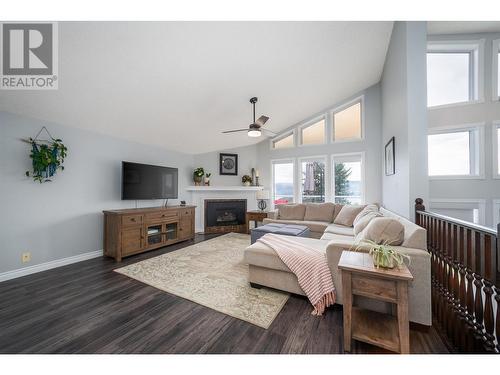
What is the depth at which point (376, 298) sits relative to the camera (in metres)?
1.33

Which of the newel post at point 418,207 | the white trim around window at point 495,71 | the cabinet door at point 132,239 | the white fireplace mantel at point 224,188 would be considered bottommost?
the cabinet door at point 132,239

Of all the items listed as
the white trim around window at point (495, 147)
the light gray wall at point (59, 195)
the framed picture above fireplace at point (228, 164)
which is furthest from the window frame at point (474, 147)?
the light gray wall at point (59, 195)

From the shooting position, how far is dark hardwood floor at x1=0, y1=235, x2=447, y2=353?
1424mm

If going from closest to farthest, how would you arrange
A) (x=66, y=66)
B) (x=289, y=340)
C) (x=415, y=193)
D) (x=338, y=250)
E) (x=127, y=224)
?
(x=289, y=340), (x=338, y=250), (x=66, y=66), (x=415, y=193), (x=127, y=224)

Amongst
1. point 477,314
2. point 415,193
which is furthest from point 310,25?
point 477,314

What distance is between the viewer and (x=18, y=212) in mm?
2596

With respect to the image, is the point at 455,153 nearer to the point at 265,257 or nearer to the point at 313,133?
the point at 313,133

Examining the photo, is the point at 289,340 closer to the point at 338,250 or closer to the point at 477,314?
the point at 338,250

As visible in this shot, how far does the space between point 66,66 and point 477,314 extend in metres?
4.06

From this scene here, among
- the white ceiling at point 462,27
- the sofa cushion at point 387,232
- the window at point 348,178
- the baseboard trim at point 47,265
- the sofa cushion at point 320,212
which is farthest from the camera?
the window at point 348,178

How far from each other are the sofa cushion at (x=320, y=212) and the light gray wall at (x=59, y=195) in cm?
393

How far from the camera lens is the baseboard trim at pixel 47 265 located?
2.51 meters

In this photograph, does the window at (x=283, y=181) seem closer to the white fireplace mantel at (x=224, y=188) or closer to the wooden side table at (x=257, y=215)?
the white fireplace mantel at (x=224, y=188)

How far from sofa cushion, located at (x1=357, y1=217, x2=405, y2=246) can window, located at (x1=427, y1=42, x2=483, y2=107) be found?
3810 millimetres
